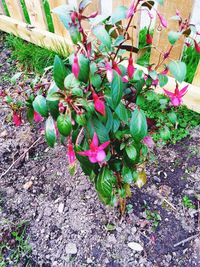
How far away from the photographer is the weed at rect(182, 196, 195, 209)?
148cm

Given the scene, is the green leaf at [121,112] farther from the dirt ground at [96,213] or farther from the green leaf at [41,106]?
the dirt ground at [96,213]

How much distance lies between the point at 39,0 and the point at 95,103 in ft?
5.84

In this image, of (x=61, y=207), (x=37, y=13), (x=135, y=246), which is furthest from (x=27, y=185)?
(x=37, y=13)

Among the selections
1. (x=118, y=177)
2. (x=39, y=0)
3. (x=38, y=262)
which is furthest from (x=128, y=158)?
(x=39, y=0)

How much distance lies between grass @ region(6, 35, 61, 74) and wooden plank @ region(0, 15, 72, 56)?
0.05 metres

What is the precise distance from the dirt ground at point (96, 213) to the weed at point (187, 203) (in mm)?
20

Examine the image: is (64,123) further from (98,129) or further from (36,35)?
(36,35)

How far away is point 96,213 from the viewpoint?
4.93ft

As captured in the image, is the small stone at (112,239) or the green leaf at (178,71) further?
the small stone at (112,239)

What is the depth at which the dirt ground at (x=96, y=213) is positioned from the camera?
1.37m

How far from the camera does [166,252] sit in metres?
1.36

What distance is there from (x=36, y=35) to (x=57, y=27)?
263mm

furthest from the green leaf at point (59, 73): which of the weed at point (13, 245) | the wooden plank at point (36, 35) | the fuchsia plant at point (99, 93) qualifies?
the wooden plank at point (36, 35)

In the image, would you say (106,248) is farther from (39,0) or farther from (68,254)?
(39,0)
